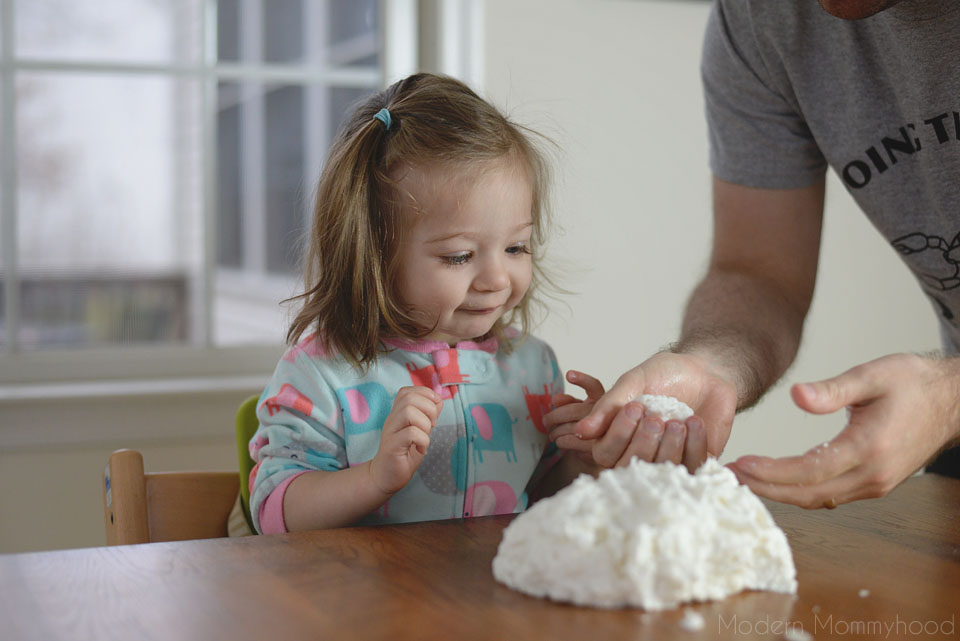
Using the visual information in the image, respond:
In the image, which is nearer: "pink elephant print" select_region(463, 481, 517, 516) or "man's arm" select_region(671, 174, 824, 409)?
"pink elephant print" select_region(463, 481, 517, 516)

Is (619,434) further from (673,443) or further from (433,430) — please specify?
(433,430)

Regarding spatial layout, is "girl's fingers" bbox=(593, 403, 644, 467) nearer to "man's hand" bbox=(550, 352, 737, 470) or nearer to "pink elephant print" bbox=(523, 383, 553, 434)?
"man's hand" bbox=(550, 352, 737, 470)

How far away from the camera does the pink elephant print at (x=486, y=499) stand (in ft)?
3.83

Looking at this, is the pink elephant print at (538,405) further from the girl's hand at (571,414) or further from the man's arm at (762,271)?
the man's arm at (762,271)

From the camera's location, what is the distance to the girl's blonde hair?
3.79 feet

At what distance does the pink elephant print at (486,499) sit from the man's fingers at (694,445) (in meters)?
0.35

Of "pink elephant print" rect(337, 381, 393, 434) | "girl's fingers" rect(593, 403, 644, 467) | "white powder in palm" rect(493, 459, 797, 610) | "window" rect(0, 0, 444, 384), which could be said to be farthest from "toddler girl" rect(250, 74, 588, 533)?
"window" rect(0, 0, 444, 384)

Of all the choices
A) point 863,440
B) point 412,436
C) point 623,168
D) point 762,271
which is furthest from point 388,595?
point 623,168

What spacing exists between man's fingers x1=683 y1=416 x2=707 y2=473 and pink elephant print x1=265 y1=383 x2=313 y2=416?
449 mm

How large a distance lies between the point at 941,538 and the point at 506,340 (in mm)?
585

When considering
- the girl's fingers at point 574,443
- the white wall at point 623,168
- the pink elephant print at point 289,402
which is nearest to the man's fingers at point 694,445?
the girl's fingers at point 574,443

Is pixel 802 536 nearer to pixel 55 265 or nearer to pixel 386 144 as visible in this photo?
pixel 386 144

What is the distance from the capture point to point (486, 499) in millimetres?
1173

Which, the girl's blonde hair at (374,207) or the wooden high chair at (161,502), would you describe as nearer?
the wooden high chair at (161,502)
